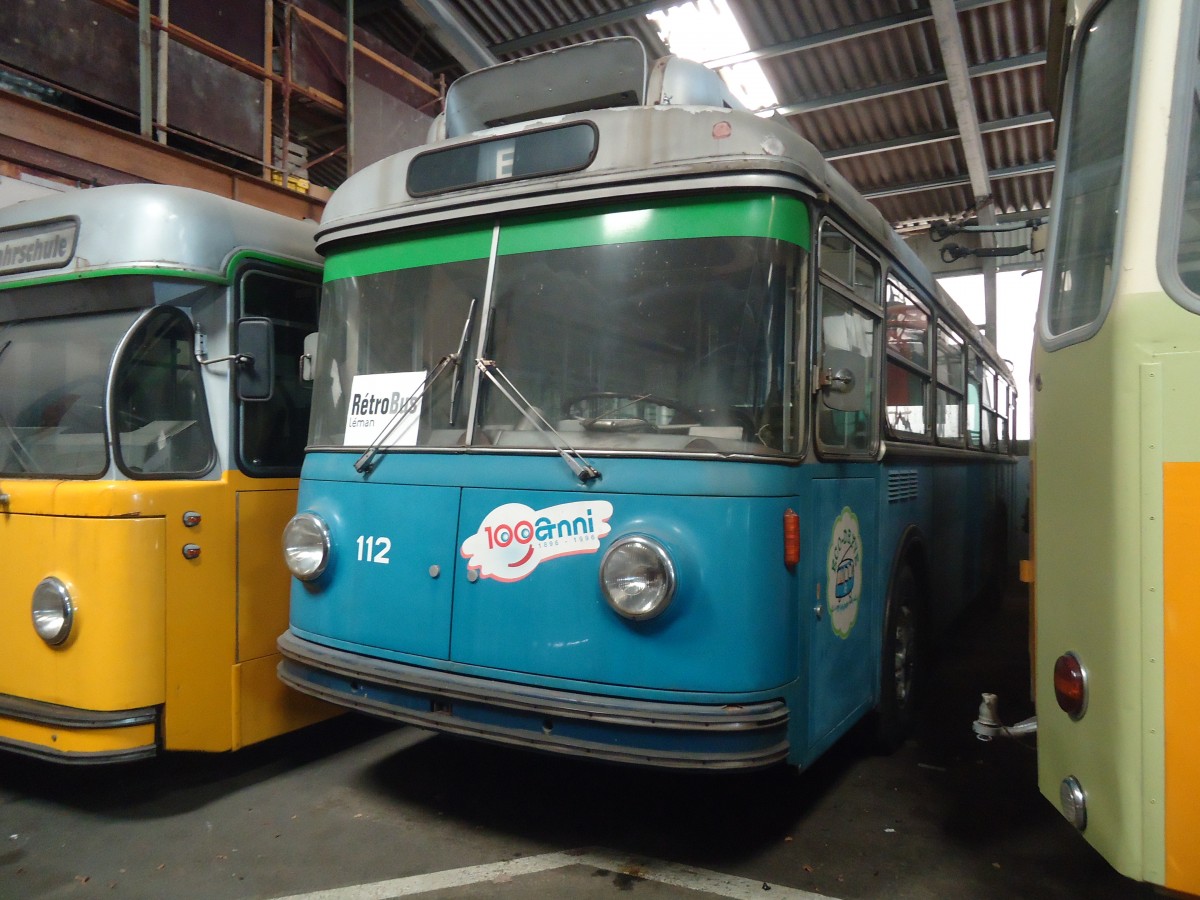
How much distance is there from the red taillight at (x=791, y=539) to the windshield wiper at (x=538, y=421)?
26.5 inches

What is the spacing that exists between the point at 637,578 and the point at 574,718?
0.52m

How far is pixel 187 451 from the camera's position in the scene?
12.7 feet

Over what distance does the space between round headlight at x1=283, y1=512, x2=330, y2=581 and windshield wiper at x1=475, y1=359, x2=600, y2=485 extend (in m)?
0.99

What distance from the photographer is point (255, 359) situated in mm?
3818

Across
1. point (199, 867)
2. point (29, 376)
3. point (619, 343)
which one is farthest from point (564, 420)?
point (29, 376)

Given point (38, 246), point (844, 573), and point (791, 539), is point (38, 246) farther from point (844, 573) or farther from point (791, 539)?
point (844, 573)

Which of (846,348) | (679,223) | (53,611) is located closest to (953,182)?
(846,348)

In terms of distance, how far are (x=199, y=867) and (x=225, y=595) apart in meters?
1.15

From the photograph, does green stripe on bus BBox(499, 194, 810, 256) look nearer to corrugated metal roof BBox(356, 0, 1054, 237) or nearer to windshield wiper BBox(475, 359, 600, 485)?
windshield wiper BBox(475, 359, 600, 485)

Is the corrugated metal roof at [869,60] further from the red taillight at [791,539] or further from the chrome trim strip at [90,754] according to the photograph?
the chrome trim strip at [90,754]

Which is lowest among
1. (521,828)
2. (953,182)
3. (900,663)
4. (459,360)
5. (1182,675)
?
(521,828)

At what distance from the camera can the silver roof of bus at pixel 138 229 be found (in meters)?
3.74

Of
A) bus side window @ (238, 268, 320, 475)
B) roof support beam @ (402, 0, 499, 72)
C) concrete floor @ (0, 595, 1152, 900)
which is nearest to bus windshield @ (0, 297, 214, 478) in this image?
bus side window @ (238, 268, 320, 475)

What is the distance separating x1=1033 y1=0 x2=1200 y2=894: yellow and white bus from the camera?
1950 mm
